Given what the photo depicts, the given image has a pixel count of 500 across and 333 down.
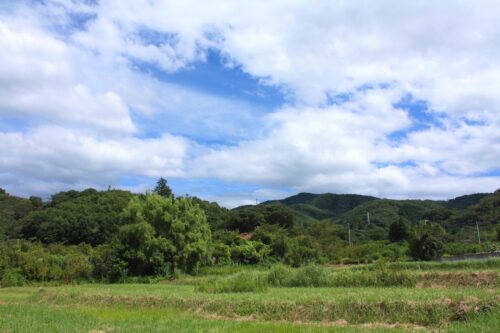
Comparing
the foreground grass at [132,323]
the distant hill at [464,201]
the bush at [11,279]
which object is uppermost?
the distant hill at [464,201]

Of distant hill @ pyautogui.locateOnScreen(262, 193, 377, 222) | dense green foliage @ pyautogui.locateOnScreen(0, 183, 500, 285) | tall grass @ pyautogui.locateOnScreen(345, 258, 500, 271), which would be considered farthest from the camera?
distant hill @ pyautogui.locateOnScreen(262, 193, 377, 222)

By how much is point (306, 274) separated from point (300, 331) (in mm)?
11760

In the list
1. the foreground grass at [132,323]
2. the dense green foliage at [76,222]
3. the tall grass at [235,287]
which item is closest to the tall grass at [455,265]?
the tall grass at [235,287]

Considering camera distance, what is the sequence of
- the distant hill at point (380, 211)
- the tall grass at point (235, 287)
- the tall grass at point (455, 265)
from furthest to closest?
the distant hill at point (380, 211) → the tall grass at point (455, 265) → the tall grass at point (235, 287)

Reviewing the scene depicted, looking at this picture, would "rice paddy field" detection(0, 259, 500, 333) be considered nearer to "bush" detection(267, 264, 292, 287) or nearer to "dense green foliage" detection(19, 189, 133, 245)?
"bush" detection(267, 264, 292, 287)

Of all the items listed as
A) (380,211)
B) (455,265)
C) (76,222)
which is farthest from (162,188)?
(455,265)

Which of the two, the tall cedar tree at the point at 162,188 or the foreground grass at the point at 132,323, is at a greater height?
the tall cedar tree at the point at 162,188

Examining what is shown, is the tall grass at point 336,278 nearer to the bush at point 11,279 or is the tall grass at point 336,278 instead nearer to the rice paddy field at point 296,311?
the rice paddy field at point 296,311

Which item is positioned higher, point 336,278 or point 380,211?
point 380,211

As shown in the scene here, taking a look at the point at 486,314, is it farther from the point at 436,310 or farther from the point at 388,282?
the point at 388,282

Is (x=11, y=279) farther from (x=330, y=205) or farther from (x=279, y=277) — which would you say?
(x=330, y=205)

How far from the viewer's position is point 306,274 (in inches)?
850

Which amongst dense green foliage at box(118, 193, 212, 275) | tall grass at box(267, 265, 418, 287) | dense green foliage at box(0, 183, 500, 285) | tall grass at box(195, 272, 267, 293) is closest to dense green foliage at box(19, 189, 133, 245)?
dense green foliage at box(0, 183, 500, 285)

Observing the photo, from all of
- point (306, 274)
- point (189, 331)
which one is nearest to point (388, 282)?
point (306, 274)
